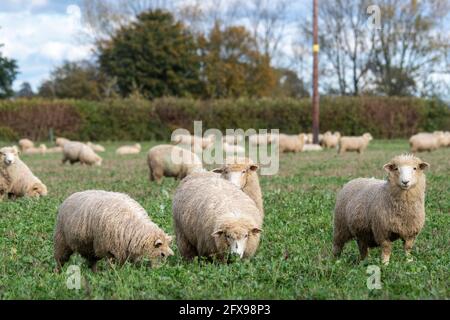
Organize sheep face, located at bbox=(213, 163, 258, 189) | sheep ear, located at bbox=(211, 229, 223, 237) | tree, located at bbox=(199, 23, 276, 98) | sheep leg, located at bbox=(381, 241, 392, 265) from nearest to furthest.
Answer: sheep ear, located at bbox=(211, 229, 223, 237) → sheep leg, located at bbox=(381, 241, 392, 265) → sheep face, located at bbox=(213, 163, 258, 189) → tree, located at bbox=(199, 23, 276, 98)

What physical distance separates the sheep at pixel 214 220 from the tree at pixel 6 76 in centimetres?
5093

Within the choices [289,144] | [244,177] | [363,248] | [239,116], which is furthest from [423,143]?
[363,248]

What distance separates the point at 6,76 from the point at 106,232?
5216cm

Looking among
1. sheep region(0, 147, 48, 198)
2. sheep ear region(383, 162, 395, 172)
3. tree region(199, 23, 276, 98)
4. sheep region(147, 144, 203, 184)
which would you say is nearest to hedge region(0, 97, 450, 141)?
tree region(199, 23, 276, 98)

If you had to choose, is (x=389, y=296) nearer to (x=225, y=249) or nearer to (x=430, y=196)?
(x=225, y=249)

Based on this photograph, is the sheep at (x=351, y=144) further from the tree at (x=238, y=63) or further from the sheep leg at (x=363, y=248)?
the tree at (x=238, y=63)

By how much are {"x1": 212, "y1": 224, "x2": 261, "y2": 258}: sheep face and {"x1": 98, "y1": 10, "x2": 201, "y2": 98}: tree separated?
1941 inches

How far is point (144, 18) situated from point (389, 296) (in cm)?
5602

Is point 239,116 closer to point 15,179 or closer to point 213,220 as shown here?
point 15,179

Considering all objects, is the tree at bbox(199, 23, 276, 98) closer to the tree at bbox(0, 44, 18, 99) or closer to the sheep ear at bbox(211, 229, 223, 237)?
the tree at bbox(0, 44, 18, 99)

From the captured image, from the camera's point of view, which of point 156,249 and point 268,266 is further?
point 156,249

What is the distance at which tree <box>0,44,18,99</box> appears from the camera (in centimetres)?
5562

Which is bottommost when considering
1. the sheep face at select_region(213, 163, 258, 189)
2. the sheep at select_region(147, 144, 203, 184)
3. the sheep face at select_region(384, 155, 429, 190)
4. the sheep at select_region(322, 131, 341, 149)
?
the sheep at select_region(322, 131, 341, 149)

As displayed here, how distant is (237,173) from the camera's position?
9.41 m
